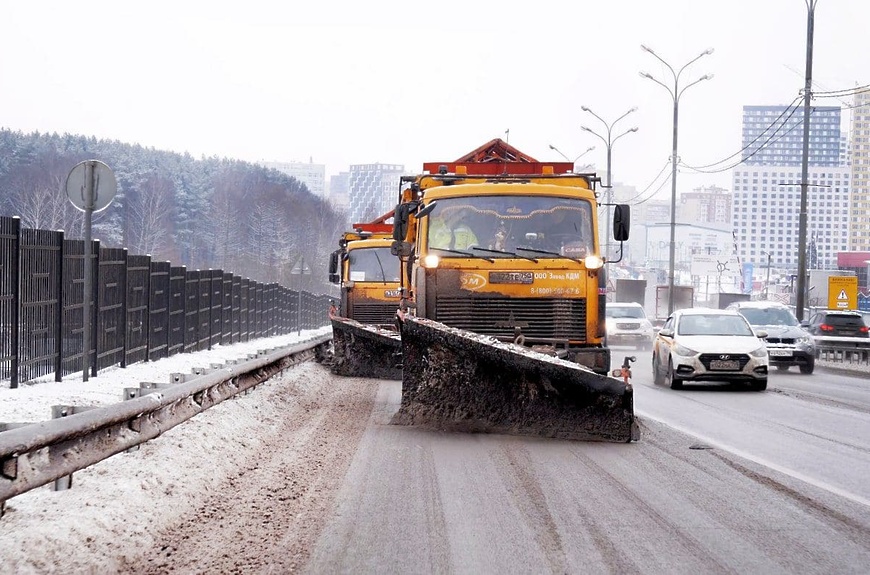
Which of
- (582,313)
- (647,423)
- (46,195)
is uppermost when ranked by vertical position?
(46,195)

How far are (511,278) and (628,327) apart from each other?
28119 millimetres

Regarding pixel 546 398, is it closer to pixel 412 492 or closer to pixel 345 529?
pixel 412 492

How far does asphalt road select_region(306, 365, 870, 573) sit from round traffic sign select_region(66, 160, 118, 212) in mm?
5188

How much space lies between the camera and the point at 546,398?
35.4ft

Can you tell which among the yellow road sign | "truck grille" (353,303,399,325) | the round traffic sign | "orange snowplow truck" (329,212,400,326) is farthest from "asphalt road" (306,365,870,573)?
the yellow road sign

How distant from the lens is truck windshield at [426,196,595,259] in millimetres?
13031

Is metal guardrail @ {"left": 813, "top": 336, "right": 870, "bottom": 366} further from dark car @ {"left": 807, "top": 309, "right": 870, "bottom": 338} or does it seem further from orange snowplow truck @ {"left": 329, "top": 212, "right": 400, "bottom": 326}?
orange snowplow truck @ {"left": 329, "top": 212, "right": 400, "bottom": 326}

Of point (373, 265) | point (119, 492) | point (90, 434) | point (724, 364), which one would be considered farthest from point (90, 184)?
point (724, 364)

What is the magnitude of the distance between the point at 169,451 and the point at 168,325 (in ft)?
48.4

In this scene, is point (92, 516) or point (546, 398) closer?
point (92, 516)

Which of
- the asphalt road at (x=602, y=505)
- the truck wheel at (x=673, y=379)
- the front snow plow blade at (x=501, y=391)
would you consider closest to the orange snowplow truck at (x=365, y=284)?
the truck wheel at (x=673, y=379)

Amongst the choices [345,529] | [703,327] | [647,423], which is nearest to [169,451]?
[345,529]

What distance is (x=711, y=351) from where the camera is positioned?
19625 millimetres

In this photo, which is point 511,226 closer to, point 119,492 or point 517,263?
point 517,263
